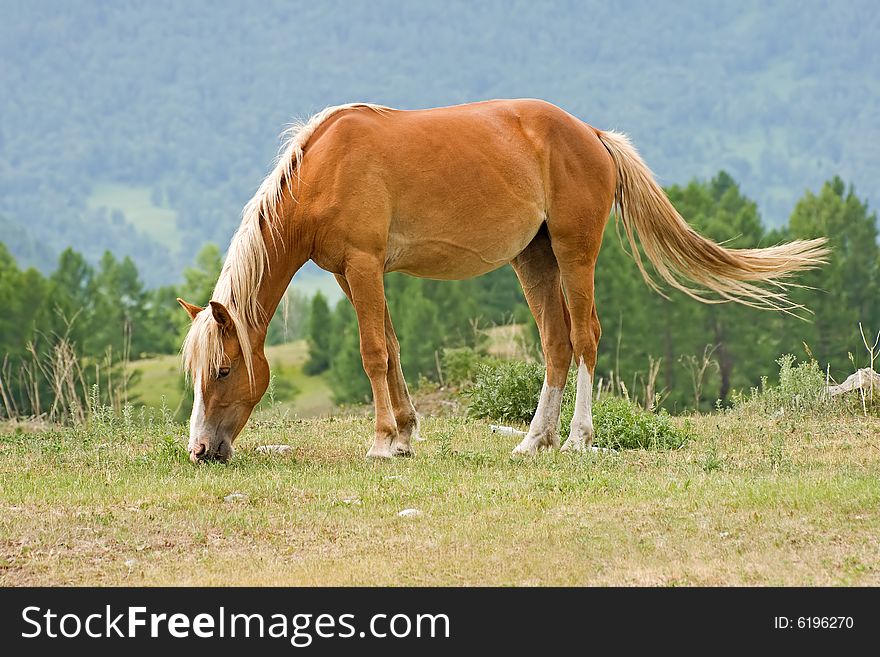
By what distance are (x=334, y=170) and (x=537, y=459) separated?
2626 millimetres

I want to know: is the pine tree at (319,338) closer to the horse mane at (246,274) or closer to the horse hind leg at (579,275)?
the horse hind leg at (579,275)

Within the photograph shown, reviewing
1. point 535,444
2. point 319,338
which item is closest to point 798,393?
point 535,444

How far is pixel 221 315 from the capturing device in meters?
7.32

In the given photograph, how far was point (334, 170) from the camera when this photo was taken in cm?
763

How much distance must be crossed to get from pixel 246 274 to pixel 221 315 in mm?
401

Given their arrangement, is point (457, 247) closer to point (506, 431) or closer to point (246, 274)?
point (246, 274)

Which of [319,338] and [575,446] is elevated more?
[319,338]

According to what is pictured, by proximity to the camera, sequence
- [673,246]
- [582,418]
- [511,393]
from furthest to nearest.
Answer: [511,393]
[673,246]
[582,418]

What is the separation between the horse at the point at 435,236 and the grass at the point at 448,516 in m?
0.65

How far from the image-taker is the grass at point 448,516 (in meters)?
5.09

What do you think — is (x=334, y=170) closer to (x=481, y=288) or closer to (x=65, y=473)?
(x=65, y=473)

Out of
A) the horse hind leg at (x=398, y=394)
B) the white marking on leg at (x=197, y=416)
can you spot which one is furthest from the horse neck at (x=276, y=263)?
the horse hind leg at (x=398, y=394)

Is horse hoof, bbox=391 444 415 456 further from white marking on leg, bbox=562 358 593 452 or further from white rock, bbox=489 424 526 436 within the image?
white rock, bbox=489 424 526 436
